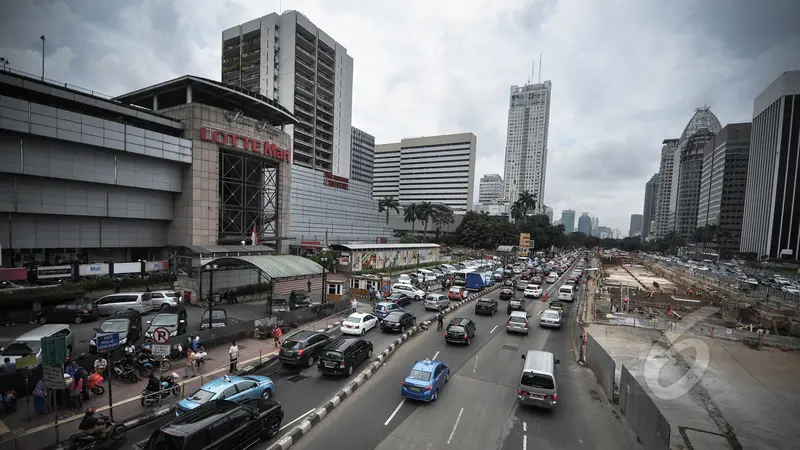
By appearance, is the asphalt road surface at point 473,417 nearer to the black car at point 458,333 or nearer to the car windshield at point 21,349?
the black car at point 458,333

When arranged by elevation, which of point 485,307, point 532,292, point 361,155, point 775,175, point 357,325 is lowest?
point 532,292

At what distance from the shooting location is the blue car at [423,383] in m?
13.6

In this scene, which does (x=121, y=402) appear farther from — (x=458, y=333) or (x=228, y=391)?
(x=458, y=333)

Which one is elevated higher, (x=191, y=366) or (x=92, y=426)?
(x=92, y=426)

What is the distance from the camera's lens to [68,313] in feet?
73.7

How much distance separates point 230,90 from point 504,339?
38.1 metres

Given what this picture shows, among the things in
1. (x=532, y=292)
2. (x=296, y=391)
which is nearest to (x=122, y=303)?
(x=296, y=391)

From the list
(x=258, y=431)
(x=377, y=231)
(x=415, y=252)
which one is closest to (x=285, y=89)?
(x=377, y=231)

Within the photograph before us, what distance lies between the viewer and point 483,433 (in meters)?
11.9

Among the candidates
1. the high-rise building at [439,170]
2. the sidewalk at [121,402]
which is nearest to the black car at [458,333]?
the sidewalk at [121,402]

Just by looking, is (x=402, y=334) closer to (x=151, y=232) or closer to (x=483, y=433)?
(x=483, y=433)

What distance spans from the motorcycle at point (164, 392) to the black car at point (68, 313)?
14.4m

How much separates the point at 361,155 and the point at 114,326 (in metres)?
147

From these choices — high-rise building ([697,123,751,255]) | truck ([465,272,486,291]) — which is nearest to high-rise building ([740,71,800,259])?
high-rise building ([697,123,751,255])
